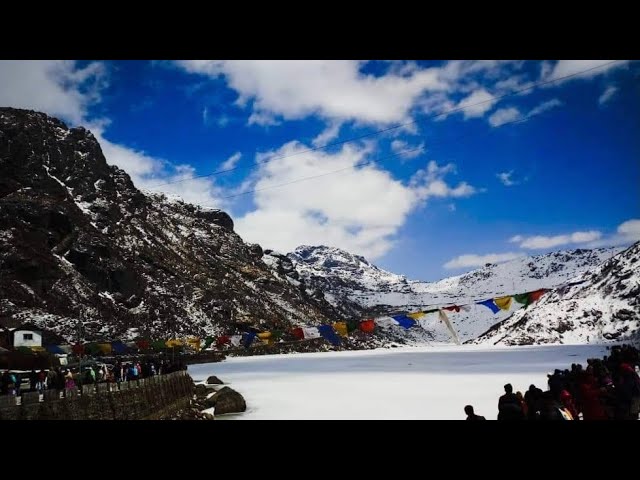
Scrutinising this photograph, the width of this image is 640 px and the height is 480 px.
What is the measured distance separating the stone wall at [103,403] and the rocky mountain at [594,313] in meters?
95.0

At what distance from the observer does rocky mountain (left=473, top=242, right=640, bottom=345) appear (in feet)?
371

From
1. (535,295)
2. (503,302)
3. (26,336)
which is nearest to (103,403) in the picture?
(503,302)

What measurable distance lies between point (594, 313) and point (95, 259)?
378ft

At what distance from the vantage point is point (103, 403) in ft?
51.9

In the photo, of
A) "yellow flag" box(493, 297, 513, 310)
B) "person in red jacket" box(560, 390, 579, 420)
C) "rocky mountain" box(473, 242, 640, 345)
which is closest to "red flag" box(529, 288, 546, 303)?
"yellow flag" box(493, 297, 513, 310)

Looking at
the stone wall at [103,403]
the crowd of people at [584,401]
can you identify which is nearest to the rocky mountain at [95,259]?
the stone wall at [103,403]

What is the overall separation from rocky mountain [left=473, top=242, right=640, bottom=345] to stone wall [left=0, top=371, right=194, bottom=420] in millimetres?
95019

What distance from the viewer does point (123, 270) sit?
8944 centimetres

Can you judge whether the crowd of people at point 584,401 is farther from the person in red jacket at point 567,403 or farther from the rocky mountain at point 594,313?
the rocky mountain at point 594,313

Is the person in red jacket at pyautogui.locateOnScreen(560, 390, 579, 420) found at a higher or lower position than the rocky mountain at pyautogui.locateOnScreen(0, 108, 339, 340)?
lower

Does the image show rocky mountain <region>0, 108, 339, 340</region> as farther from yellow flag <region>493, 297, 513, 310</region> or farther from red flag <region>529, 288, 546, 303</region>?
red flag <region>529, 288, 546, 303</region>

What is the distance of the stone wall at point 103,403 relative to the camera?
11.4 m
